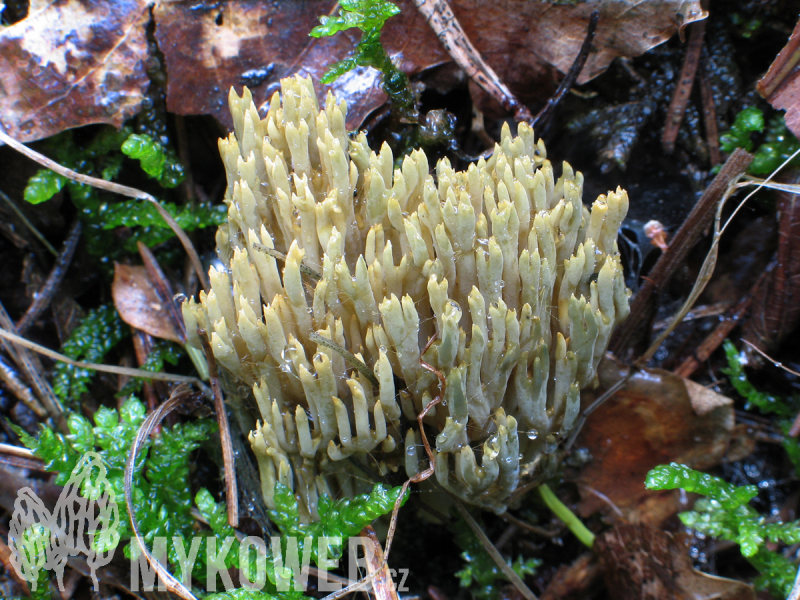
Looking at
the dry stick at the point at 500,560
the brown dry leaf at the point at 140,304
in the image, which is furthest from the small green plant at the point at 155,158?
the dry stick at the point at 500,560

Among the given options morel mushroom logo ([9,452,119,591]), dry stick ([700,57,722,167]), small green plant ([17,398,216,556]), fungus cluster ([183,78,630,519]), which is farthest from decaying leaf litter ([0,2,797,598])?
fungus cluster ([183,78,630,519])

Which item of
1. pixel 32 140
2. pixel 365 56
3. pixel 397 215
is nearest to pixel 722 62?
pixel 365 56

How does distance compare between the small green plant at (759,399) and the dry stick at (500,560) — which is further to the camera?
the small green plant at (759,399)

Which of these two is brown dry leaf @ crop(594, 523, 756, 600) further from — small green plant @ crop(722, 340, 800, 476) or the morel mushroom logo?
the morel mushroom logo

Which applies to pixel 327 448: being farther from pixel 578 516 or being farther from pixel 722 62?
pixel 722 62

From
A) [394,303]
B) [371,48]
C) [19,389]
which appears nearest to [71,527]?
[19,389]

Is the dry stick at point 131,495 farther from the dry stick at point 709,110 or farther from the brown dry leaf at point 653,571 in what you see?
the dry stick at point 709,110
